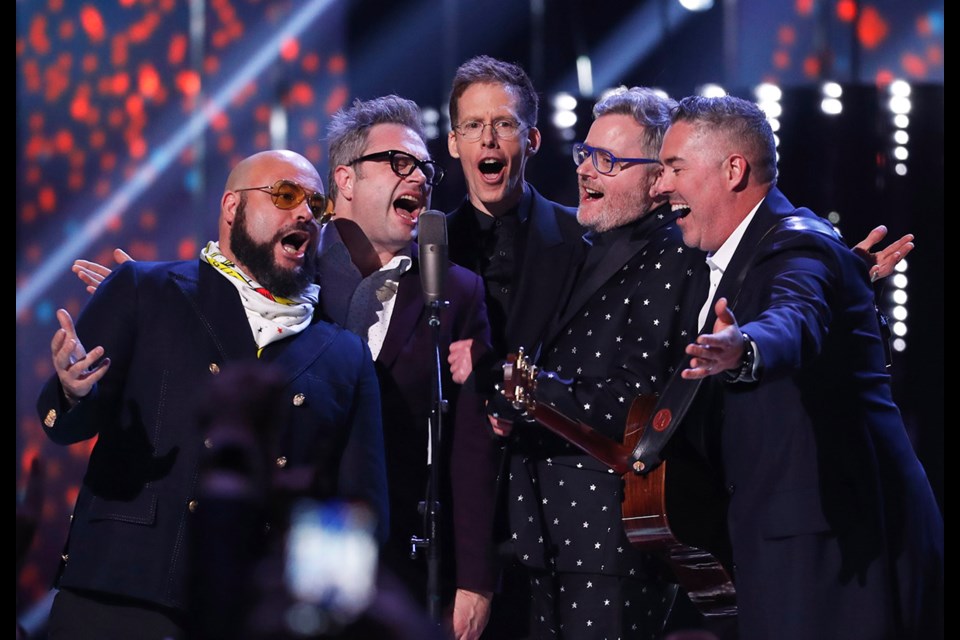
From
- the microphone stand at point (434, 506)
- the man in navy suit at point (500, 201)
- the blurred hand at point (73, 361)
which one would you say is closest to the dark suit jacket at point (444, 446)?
the microphone stand at point (434, 506)

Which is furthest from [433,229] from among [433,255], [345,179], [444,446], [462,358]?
[345,179]

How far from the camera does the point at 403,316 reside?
12.8 feet

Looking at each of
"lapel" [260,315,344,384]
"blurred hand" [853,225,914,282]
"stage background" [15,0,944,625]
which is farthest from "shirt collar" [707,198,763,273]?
"stage background" [15,0,944,625]

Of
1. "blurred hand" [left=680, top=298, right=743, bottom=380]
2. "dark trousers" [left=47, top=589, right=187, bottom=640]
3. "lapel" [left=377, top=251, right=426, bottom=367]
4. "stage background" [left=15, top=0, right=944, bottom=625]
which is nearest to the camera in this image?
"blurred hand" [left=680, top=298, right=743, bottom=380]

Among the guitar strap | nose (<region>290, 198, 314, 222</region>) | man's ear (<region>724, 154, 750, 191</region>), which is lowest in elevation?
the guitar strap

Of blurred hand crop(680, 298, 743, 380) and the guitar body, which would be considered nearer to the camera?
blurred hand crop(680, 298, 743, 380)

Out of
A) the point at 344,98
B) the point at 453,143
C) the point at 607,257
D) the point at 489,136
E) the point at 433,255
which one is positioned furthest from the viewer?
the point at 344,98

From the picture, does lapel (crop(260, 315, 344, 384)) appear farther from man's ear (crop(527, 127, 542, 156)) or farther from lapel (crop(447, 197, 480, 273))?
man's ear (crop(527, 127, 542, 156))

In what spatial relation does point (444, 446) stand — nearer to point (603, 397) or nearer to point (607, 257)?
point (603, 397)

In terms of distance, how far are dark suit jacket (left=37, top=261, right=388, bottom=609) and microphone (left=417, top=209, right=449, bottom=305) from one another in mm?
329

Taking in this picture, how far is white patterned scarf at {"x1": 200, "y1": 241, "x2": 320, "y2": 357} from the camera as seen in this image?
11.5 ft

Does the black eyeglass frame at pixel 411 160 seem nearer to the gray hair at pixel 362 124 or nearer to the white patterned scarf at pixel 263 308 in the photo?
the gray hair at pixel 362 124

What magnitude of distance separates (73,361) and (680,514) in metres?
1.63

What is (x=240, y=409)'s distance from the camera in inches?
112
